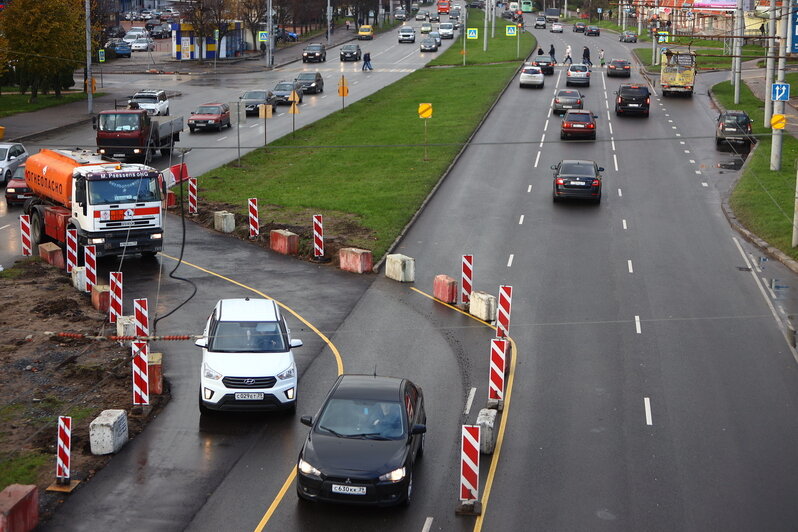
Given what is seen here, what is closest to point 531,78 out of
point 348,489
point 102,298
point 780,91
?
point 780,91

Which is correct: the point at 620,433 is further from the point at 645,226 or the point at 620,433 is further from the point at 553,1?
the point at 553,1

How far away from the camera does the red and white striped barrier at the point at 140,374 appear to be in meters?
20.3

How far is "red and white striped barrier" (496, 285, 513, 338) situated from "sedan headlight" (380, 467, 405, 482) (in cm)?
836

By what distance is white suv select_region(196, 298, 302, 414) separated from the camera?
1967 centimetres

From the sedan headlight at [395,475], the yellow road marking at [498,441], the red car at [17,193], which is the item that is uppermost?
the red car at [17,193]

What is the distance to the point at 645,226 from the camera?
36.8 metres

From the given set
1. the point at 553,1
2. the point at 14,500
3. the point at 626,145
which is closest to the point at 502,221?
the point at 626,145

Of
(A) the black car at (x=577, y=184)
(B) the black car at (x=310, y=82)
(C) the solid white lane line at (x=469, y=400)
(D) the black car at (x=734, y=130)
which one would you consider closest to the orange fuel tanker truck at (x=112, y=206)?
(C) the solid white lane line at (x=469, y=400)

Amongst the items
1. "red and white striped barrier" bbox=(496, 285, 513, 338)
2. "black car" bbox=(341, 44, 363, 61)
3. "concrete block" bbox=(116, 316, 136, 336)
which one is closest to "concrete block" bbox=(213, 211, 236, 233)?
"concrete block" bbox=(116, 316, 136, 336)

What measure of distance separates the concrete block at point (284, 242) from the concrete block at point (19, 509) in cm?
1877

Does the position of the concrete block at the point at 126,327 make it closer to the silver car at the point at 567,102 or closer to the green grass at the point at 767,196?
the green grass at the point at 767,196

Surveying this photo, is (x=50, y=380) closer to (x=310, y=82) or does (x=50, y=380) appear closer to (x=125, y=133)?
(x=125, y=133)

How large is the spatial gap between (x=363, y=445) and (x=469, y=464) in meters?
1.64

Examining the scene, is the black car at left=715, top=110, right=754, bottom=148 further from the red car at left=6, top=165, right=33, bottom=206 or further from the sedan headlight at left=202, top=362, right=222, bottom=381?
the sedan headlight at left=202, top=362, right=222, bottom=381
